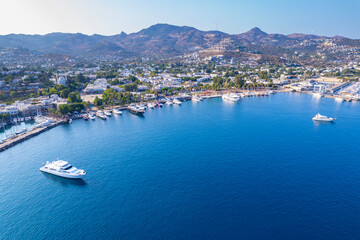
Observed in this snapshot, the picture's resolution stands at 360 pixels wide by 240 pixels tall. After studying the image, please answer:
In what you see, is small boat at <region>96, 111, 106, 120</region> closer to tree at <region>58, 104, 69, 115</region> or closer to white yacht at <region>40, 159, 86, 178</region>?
tree at <region>58, 104, 69, 115</region>

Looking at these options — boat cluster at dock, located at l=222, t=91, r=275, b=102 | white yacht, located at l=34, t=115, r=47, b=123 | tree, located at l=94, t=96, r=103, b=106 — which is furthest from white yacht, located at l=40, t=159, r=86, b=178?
boat cluster at dock, located at l=222, t=91, r=275, b=102

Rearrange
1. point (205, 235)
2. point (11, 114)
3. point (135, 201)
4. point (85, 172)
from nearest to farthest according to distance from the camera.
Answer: point (205, 235) → point (135, 201) → point (85, 172) → point (11, 114)

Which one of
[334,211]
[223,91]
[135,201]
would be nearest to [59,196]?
[135,201]

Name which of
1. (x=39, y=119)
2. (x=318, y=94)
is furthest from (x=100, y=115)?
(x=318, y=94)

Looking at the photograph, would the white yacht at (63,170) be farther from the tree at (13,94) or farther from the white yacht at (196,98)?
the tree at (13,94)

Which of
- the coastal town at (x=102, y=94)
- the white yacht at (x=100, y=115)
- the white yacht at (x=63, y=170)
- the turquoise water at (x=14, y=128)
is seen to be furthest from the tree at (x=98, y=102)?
the white yacht at (x=63, y=170)

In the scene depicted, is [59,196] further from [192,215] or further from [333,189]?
[333,189]
